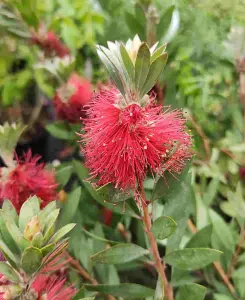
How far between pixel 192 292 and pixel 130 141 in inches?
7.8

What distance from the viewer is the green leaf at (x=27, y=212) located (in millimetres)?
469

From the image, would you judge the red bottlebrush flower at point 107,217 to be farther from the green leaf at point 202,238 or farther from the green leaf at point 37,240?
the green leaf at point 37,240

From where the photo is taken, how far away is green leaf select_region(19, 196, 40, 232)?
469 millimetres

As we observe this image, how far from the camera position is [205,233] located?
65 centimetres

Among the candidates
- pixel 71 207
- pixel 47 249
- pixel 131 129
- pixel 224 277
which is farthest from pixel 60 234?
pixel 224 277

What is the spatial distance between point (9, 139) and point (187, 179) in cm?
24

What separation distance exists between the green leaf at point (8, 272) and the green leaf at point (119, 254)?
12 cm

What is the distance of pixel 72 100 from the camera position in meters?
0.86

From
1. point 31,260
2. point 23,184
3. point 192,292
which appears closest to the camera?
A: point 31,260

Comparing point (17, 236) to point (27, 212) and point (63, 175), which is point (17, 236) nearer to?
point (27, 212)

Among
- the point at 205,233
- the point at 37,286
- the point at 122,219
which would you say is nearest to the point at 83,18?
the point at 122,219

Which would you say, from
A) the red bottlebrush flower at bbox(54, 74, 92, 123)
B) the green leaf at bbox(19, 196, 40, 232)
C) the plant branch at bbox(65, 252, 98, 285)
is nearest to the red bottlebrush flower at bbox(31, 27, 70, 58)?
the red bottlebrush flower at bbox(54, 74, 92, 123)

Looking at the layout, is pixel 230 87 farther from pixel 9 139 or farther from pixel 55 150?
pixel 55 150

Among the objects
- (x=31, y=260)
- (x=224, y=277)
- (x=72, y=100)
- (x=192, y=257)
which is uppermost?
(x=72, y=100)
